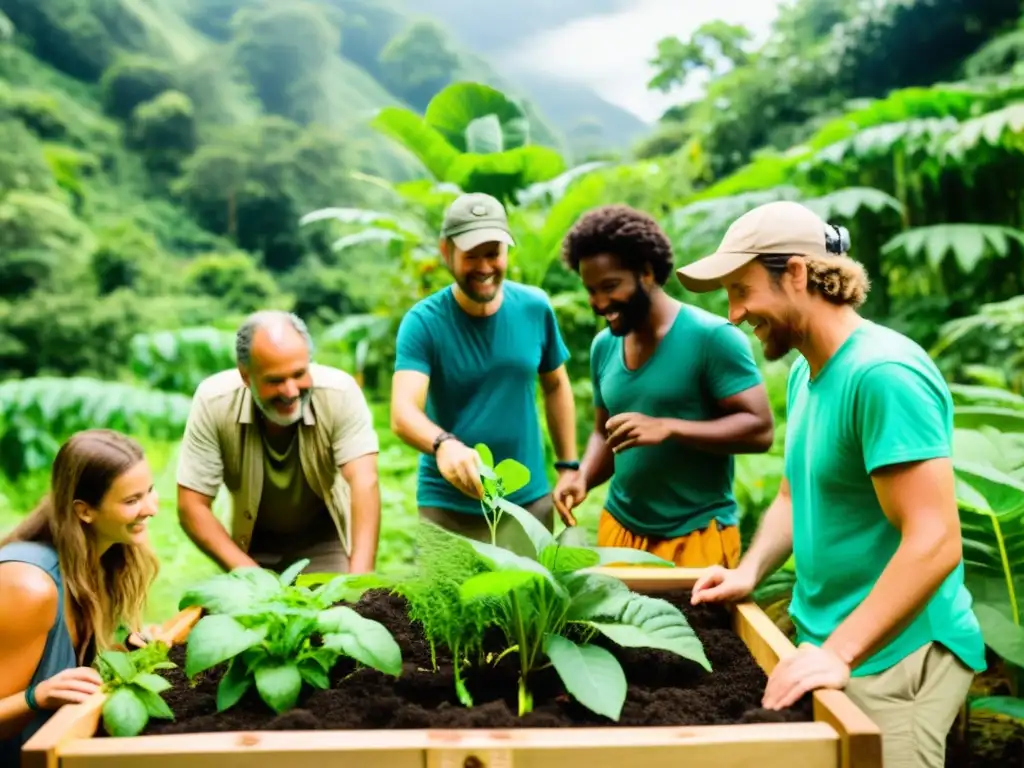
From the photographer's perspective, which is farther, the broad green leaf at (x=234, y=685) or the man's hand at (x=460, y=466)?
the man's hand at (x=460, y=466)

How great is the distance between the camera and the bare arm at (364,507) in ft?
6.86

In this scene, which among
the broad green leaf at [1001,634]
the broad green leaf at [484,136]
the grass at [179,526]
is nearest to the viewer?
the broad green leaf at [1001,634]

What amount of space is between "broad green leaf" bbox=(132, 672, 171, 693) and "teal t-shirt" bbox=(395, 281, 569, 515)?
3.98 ft

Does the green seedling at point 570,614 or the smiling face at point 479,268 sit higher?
the smiling face at point 479,268

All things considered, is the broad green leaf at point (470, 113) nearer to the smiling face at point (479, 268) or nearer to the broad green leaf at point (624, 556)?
the smiling face at point (479, 268)

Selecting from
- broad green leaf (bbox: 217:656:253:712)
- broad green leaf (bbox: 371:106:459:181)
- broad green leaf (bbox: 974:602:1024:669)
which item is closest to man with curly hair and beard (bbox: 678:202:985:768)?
broad green leaf (bbox: 974:602:1024:669)

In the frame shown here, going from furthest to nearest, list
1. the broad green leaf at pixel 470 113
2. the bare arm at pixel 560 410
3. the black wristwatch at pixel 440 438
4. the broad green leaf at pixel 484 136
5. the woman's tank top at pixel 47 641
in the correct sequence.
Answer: the broad green leaf at pixel 470 113 → the broad green leaf at pixel 484 136 → the bare arm at pixel 560 410 → the black wristwatch at pixel 440 438 → the woman's tank top at pixel 47 641

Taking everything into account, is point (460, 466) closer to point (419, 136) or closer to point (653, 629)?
point (653, 629)

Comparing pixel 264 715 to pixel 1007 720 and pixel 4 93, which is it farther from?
pixel 4 93

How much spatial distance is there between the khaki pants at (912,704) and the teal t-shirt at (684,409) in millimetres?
755

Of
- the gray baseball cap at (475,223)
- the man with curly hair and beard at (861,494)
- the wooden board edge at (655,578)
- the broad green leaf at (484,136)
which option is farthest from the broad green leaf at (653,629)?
the broad green leaf at (484,136)

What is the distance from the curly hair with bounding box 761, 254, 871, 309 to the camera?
1.28 metres

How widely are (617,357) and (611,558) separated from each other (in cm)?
91

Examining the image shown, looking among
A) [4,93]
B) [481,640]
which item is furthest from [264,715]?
[4,93]
